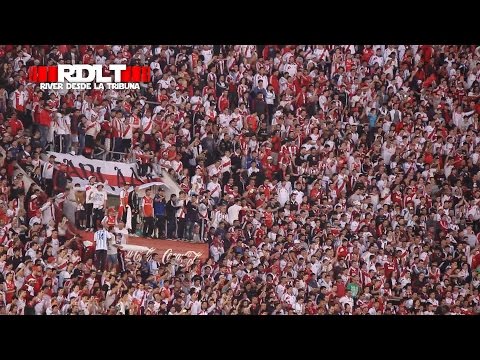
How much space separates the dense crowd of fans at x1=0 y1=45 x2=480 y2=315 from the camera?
9750mm

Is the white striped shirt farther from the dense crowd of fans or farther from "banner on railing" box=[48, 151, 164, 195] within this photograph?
"banner on railing" box=[48, 151, 164, 195]

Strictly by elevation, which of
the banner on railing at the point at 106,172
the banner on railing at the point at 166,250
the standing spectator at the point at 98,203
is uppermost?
the banner on railing at the point at 106,172

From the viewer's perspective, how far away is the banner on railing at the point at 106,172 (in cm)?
976

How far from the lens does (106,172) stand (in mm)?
9789

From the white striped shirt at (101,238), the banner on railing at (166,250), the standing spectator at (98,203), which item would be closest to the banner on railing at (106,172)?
the standing spectator at (98,203)

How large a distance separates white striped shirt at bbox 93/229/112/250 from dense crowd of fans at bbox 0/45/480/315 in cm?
2

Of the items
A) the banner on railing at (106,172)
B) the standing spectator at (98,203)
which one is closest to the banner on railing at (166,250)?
the standing spectator at (98,203)

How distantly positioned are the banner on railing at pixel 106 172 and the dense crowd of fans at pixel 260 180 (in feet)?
0.19

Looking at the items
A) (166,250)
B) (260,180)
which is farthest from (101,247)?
(260,180)

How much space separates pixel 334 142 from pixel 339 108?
10.8 inches

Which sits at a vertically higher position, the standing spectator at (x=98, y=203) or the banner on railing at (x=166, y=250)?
the standing spectator at (x=98, y=203)

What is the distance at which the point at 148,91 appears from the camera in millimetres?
9812

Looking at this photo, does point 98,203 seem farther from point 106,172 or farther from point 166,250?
point 166,250

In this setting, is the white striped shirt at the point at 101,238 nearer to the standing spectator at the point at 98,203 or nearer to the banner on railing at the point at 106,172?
the standing spectator at the point at 98,203
